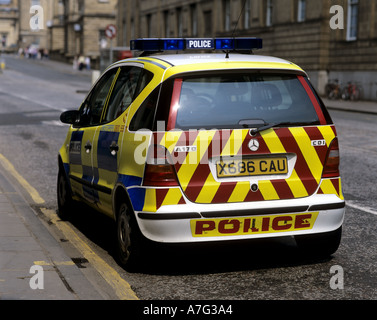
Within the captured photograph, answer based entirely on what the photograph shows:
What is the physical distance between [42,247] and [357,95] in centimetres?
3049

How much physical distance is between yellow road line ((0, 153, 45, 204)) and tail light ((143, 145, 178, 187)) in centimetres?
389

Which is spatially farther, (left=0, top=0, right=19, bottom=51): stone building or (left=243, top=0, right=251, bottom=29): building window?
(left=0, top=0, right=19, bottom=51): stone building

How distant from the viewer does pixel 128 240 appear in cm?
573

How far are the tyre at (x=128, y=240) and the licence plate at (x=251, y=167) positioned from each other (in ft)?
2.53

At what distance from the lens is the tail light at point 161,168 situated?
17.6 ft

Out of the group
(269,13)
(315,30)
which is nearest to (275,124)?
(315,30)

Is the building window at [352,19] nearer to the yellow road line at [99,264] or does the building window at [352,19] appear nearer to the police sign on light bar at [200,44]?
the yellow road line at [99,264]

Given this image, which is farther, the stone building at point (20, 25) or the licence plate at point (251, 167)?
the stone building at point (20, 25)

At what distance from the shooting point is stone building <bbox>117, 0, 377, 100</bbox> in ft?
115

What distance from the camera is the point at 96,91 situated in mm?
7234

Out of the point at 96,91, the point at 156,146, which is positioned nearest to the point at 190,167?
the point at 156,146

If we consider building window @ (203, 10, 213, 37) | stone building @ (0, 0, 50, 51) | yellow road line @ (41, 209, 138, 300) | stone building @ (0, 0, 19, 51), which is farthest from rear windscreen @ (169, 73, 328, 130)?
stone building @ (0, 0, 19, 51)

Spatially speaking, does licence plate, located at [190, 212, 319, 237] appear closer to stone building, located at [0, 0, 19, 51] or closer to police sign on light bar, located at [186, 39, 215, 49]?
police sign on light bar, located at [186, 39, 215, 49]

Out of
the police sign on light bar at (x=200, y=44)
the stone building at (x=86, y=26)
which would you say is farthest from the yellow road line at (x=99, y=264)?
the stone building at (x=86, y=26)
